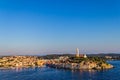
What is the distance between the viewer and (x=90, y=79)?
106ft

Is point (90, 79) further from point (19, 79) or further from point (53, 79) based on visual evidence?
point (19, 79)

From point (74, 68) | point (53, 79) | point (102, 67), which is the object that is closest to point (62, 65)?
point (74, 68)

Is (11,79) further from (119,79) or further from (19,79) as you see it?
(119,79)

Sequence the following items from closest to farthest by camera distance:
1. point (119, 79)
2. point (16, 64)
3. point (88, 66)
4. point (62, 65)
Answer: point (119, 79) → point (88, 66) → point (62, 65) → point (16, 64)

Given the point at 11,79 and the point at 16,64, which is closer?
the point at 11,79

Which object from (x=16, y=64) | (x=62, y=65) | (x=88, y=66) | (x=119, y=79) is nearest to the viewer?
(x=119, y=79)

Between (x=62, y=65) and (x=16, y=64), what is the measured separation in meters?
12.6

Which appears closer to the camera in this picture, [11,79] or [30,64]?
[11,79]

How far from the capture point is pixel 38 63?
218 ft

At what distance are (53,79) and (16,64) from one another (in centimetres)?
3094

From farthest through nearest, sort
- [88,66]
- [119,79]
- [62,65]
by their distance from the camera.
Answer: [62,65] < [88,66] < [119,79]

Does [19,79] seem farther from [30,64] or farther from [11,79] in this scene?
[30,64]

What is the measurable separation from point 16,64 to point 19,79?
97.2 ft

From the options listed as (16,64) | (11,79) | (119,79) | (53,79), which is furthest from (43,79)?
(16,64)
